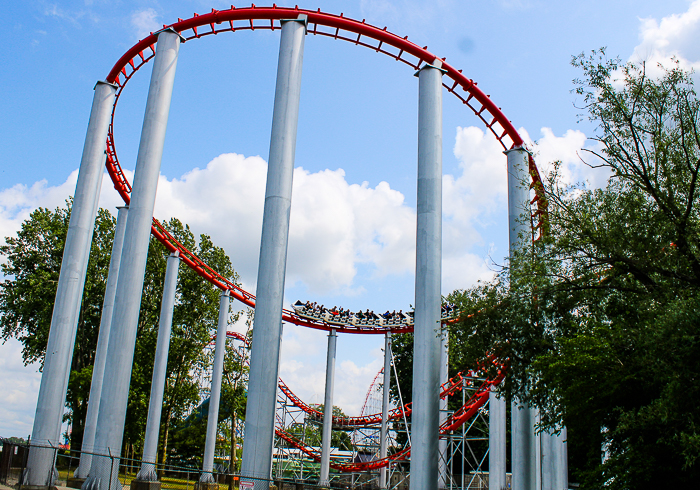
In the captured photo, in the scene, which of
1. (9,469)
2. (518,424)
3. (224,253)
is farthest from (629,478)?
(224,253)

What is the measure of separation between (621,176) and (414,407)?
6.14 meters

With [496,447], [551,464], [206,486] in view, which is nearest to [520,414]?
[551,464]

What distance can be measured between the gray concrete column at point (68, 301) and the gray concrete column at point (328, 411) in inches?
555

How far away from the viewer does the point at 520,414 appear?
42.2ft

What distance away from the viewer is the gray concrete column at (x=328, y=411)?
82.6 ft

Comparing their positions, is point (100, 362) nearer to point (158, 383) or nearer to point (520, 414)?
point (158, 383)

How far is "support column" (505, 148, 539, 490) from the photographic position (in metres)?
12.3

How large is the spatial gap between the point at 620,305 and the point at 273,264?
711 cm

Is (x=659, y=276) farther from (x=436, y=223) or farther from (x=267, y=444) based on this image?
(x=267, y=444)

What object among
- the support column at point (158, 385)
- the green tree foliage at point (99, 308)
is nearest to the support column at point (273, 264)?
the support column at point (158, 385)

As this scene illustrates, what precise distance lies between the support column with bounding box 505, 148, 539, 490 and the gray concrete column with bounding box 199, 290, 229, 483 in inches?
560

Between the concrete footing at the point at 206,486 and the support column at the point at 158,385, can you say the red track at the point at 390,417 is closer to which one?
the concrete footing at the point at 206,486

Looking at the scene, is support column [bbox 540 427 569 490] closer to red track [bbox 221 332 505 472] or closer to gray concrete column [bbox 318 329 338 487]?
red track [bbox 221 332 505 472]

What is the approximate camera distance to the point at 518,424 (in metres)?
12.9
